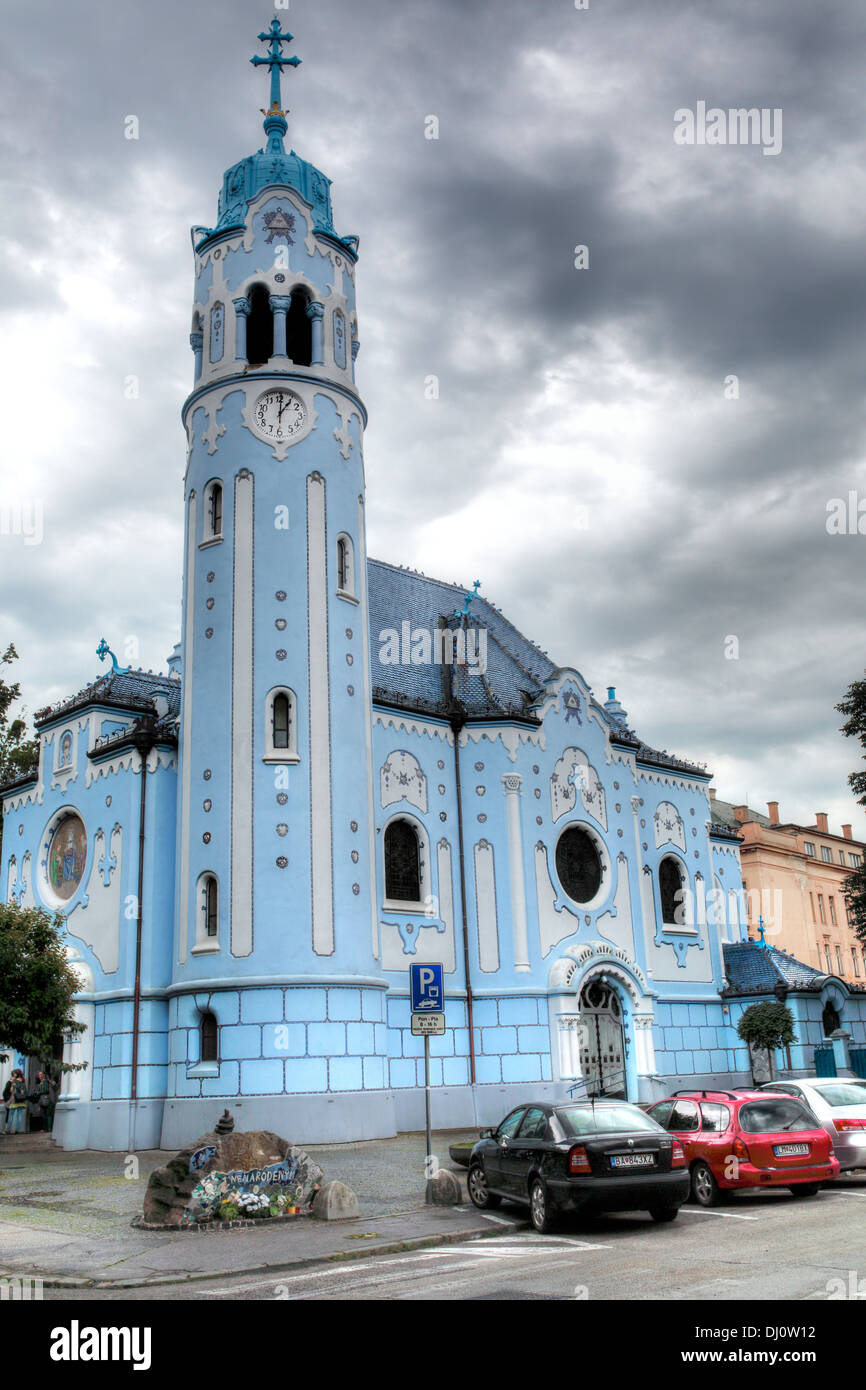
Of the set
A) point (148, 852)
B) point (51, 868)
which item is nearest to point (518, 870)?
point (148, 852)

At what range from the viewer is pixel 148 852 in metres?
30.2

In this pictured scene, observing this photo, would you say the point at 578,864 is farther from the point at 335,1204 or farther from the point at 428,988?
the point at 335,1204

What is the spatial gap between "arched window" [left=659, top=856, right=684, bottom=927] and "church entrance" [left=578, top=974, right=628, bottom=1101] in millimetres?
5562

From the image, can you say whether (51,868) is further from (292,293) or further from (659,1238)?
(659,1238)

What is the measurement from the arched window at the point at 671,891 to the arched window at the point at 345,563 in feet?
51.0

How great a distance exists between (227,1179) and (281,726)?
14773mm

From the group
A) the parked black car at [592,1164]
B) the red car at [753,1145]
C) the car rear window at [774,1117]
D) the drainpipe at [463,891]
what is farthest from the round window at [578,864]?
the parked black car at [592,1164]

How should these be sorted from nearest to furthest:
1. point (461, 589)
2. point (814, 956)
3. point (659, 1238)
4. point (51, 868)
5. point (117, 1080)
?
point (659, 1238)
point (117, 1080)
point (51, 868)
point (461, 589)
point (814, 956)

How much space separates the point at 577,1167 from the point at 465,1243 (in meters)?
1.49

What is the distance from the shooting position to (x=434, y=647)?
3753 cm

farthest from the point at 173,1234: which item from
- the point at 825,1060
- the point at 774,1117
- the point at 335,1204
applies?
the point at 825,1060

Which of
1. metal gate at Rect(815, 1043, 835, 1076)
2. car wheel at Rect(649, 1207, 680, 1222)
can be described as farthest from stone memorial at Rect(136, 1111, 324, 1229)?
metal gate at Rect(815, 1043, 835, 1076)

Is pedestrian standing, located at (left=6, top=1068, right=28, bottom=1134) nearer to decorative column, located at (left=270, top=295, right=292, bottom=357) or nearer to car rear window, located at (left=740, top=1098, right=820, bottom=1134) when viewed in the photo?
decorative column, located at (left=270, top=295, right=292, bottom=357)

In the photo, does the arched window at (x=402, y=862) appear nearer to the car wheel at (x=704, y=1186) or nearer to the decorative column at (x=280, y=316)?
the decorative column at (x=280, y=316)
